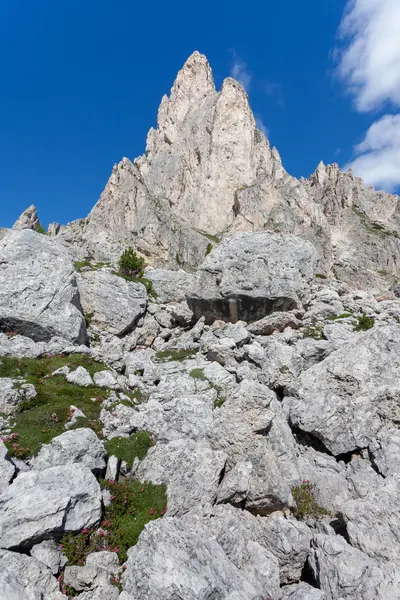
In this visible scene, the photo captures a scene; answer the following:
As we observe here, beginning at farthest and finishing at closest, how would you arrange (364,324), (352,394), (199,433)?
(364,324)
(352,394)
(199,433)

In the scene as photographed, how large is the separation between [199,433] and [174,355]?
15415mm

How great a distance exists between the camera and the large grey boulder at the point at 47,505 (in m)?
10.9

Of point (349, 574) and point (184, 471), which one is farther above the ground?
point (184, 471)

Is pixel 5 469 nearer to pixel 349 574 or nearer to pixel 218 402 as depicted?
pixel 218 402

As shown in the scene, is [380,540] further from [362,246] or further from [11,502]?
[362,246]

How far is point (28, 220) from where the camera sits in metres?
125

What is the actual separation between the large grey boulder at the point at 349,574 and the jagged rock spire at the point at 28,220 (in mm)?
129828

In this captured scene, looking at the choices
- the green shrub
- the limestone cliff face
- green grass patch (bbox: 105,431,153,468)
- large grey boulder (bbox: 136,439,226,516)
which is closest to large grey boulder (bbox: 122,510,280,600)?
large grey boulder (bbox: 136,439,226,516)

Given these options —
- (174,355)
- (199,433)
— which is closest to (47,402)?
(199,433)

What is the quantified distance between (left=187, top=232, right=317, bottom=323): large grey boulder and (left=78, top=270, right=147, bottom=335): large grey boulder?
6974 mm

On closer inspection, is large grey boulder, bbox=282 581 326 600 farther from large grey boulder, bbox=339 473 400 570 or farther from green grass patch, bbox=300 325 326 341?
green grass patch, bbox=300 325 326 341

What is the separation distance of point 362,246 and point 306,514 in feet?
492

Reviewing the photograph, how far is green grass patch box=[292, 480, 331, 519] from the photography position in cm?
1482

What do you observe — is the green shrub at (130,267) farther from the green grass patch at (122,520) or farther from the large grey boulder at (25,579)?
the large grey boulder at (25,579)
